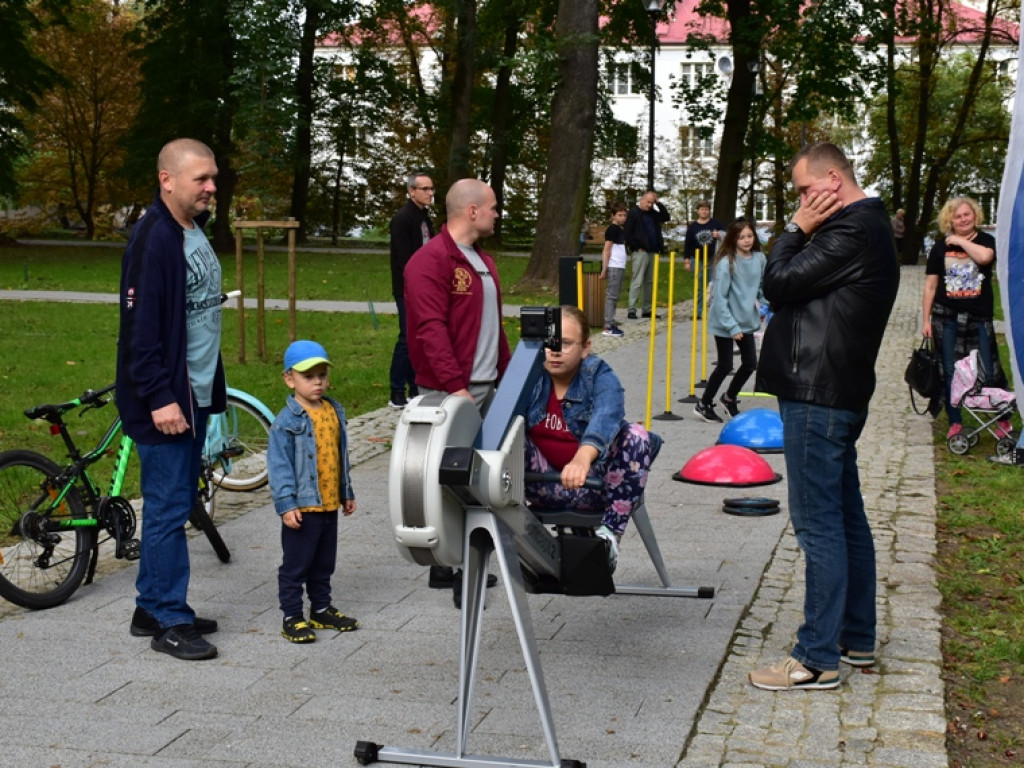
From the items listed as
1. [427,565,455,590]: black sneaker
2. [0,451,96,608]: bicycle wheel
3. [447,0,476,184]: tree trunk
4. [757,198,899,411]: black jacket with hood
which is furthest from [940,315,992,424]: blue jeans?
[447,0,476,184]: tree trunk

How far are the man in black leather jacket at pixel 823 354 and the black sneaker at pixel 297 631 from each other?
1.76m

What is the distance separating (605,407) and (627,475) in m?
0.28

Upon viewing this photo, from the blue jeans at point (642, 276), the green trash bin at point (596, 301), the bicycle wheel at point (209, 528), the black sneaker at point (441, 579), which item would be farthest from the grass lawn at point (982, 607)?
the blue jeans at point (642, 276)

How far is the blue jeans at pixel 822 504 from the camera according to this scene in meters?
4.92

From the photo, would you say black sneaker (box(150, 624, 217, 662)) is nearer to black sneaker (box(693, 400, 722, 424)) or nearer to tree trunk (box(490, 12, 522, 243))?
black sneaker (box(693, 400, 722, 424))

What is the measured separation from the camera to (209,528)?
6.85 m

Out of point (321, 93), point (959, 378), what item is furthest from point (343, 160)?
point (959, 378)

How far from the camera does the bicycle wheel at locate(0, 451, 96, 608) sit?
6.11 meters

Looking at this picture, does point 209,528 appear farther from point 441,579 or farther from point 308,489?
point 308,489

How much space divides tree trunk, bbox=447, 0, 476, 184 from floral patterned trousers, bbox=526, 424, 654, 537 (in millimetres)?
31977

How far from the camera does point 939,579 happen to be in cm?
680

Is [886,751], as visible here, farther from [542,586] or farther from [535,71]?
[535,71]

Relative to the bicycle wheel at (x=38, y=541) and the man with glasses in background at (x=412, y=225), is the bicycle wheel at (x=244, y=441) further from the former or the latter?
the man with glasses in background at (x=412, y=225)

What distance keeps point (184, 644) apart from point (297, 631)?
0.46 m
